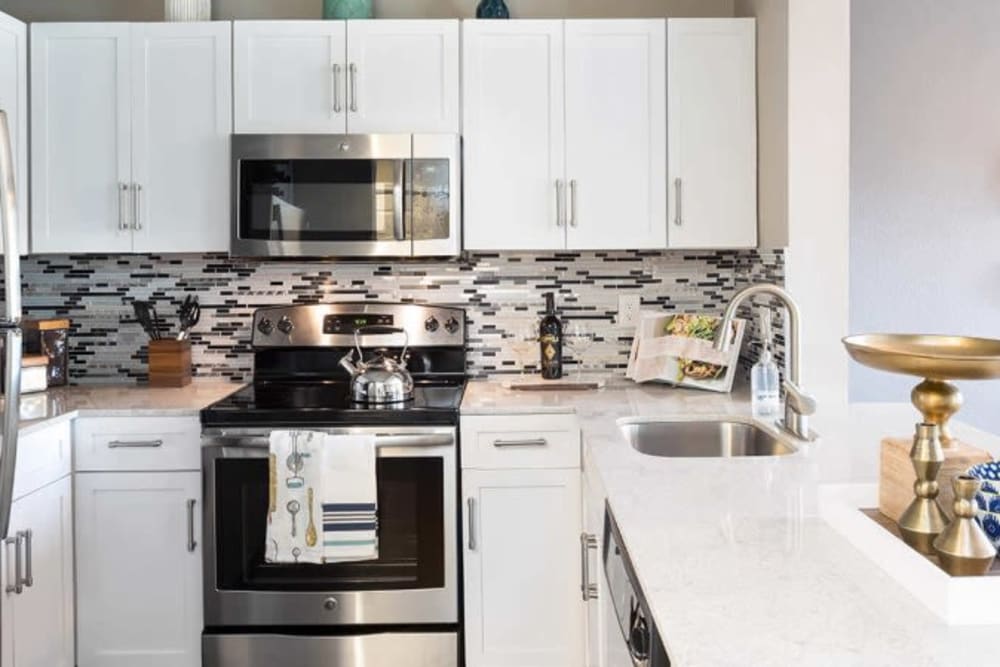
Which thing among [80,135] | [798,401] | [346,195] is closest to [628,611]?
[798,401]

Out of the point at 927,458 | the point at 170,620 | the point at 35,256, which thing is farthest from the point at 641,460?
the point at 35,256

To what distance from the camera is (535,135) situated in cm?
294

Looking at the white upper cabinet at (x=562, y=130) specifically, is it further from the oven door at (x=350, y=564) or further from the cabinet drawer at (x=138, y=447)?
the cabinet drawer at (x=138, y=447)

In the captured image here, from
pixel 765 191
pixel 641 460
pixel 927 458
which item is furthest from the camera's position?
pixel 765 191

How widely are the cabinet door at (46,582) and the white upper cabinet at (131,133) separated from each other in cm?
88

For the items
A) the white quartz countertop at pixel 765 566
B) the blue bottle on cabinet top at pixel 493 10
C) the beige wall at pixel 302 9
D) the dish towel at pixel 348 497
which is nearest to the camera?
the white quartz countertop at pixel 765 566

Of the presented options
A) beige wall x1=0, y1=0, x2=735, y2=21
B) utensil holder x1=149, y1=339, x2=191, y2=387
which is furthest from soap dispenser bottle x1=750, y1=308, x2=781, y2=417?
utensil holder x1=149, y1=339, x2=191, y2=387

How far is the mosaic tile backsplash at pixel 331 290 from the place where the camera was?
326cm

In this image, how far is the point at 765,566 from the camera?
1151 millimetres

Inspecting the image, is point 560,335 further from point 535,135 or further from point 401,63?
point 401,63

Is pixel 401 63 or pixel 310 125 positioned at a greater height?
pixel 401 63

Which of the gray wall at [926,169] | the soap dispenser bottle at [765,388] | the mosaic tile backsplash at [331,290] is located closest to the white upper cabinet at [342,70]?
the mosaic tile backsplash at [331,290]

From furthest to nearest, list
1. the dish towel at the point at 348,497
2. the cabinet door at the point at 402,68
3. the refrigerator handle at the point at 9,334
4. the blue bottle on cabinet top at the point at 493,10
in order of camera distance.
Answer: the blue bottle on cabinet top at the point at 493,10 < the cabinet door at the point at 402,68 < the dish towel at the point at 348,497 < the refrigerator handle at the point at 9,334

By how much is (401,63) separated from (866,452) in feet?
6.17
